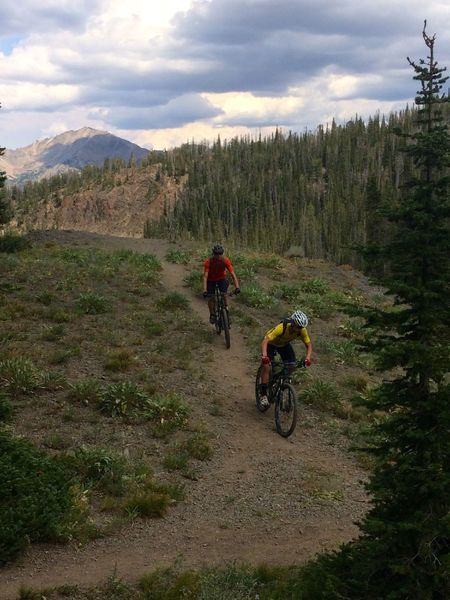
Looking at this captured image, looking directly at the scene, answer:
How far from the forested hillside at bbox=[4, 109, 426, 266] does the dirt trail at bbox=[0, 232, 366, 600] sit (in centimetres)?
10059

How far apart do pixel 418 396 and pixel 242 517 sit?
165 inches

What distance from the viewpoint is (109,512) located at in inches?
313

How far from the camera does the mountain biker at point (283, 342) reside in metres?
11.1

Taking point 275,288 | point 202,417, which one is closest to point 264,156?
point 275,288

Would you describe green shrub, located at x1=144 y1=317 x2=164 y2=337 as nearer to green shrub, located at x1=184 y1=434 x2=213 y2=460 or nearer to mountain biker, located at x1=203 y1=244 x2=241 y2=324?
mountain biker, located at x1=203 y1=244 x2=241 y2=324

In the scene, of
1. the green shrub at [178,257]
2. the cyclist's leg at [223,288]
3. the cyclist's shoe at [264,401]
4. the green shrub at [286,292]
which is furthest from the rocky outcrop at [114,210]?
the cyclist's shoe at [264,401]

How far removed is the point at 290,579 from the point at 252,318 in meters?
12.6

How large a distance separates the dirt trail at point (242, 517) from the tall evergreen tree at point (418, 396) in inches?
95.8

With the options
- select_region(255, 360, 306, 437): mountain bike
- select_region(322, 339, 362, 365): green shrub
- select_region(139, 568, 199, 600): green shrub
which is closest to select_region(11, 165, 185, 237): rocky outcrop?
select_region(322, 339, 362, 365): green shrub

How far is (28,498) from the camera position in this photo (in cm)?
693

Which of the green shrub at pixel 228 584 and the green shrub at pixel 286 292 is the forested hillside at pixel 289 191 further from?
the green shrub at pixel 228 584

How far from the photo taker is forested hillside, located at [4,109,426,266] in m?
127

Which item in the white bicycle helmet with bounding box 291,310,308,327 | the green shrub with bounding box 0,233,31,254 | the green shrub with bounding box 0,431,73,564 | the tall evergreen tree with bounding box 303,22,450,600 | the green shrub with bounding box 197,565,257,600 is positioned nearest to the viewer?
the tall evergreen tree with bounding box 303,22,450,600

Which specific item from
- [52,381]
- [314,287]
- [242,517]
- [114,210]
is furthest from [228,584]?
[114,210]
